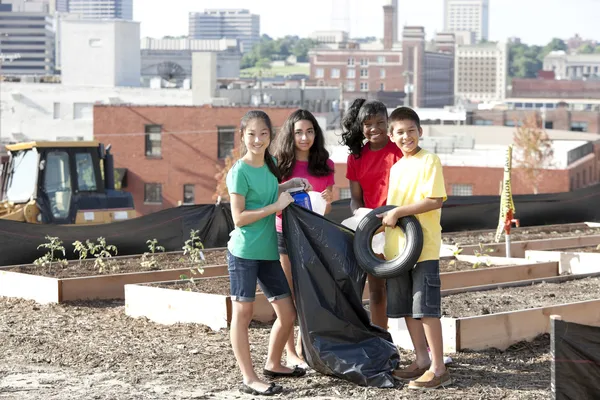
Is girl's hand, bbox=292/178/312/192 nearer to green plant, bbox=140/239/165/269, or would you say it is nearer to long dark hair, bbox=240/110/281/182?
long dark hair, bbox=240/110/281/182

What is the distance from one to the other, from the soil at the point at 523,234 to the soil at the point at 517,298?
478 cm

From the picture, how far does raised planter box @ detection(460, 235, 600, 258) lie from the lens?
53.4ft

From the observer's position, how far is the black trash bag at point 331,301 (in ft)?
26.5

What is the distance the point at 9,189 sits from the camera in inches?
760

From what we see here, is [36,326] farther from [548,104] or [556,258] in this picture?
[548,104]

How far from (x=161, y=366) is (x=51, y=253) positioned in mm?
5847

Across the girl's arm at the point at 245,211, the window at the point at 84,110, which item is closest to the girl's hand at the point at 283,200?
the girl's arm at the point at 245,211

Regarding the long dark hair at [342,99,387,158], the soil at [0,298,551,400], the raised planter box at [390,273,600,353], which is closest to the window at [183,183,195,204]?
the soil at [0,298,551,400]

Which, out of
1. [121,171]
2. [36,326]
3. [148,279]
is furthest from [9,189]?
[121,171]

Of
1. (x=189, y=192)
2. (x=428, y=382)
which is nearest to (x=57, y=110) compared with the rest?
(x=189, y=192)

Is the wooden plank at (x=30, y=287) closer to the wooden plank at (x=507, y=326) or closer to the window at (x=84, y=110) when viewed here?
the wooden plank at (x=507, y=326)

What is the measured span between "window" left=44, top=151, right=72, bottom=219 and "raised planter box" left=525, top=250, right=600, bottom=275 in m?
8.14

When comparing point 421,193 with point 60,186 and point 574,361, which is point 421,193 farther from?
point 60,186

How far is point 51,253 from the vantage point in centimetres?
1428
